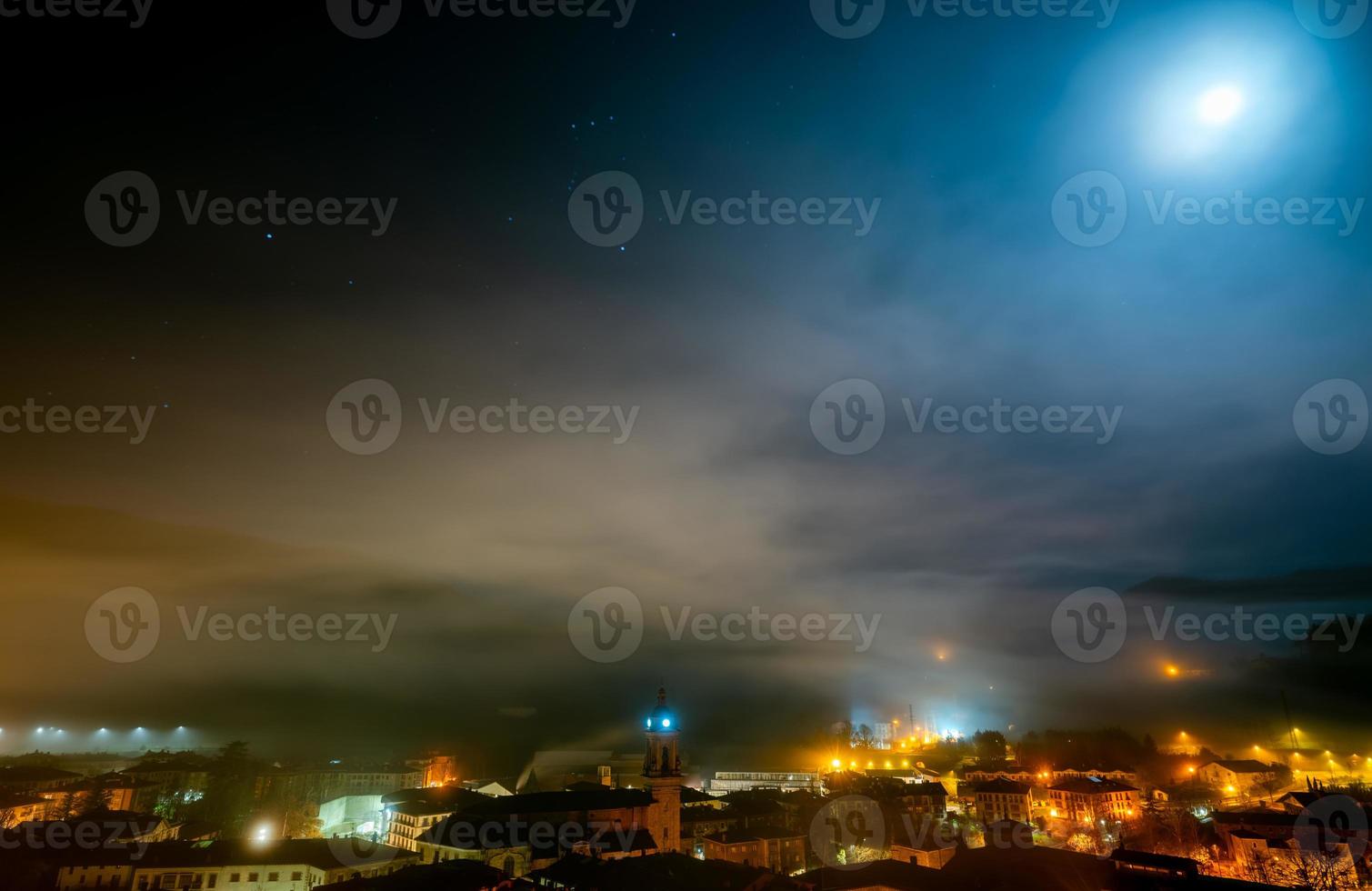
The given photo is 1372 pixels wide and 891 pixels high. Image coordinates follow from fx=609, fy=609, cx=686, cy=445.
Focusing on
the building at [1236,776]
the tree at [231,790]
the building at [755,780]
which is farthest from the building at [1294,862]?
the tree at [231,790]

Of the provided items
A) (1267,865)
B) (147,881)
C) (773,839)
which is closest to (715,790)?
(773,839)

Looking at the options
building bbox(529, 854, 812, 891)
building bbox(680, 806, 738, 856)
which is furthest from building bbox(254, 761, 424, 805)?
building bbox(529, 854, 812, 891)

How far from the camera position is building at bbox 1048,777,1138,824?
73125 mm

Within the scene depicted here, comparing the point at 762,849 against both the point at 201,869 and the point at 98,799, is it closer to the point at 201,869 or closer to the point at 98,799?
the point at 201,869

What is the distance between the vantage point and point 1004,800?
80.3m

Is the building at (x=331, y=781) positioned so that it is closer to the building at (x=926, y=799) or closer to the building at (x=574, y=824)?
the building at (x=574, y=824)

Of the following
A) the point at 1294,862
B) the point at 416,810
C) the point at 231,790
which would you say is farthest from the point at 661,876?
the point at 231,790

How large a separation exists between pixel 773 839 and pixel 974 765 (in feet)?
271

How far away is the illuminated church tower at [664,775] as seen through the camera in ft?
185

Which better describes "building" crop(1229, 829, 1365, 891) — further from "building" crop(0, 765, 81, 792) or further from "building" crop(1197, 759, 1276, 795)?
"building" crop(0, 765, 81, 792)

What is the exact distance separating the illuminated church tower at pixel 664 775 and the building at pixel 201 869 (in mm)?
24651

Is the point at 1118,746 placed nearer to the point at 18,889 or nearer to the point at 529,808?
the point at 529,808

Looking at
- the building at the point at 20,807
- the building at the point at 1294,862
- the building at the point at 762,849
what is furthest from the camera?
the building at the point at 20,807

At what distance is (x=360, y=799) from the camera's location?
83.2 m
